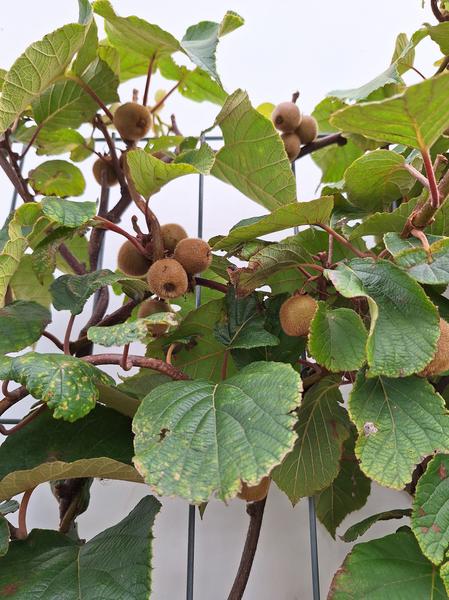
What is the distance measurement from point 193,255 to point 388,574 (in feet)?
1.07

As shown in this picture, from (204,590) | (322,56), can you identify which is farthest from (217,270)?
(322,56)

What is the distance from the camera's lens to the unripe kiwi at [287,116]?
78 centimetres

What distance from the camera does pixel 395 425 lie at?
475mm

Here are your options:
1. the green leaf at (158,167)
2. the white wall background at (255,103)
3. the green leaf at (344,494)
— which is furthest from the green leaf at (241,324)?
the white wall background at (255,103)

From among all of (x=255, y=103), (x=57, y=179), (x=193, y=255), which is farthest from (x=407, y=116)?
(x=255, y=103)

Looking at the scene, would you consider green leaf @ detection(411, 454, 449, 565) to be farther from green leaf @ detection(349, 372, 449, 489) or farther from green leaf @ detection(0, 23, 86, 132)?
green leaf @ detection(0, 23, 86, 132)

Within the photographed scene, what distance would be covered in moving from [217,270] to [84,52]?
29 centimetres

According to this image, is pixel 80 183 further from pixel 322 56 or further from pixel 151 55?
pixel 322 56

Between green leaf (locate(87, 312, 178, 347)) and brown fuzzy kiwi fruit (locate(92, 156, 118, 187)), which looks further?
brown fuzzy kiwi fruit (locate(92, 156, 118, 187))

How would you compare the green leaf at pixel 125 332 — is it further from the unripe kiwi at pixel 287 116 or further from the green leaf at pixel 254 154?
the unripe kiwi at pixel 287 116

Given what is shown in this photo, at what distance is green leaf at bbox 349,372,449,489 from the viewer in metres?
0.45

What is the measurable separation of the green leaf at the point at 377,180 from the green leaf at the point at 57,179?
0.44 m

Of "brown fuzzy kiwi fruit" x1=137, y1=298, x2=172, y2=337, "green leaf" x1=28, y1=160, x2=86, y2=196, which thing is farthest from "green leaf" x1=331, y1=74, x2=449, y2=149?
"green leaf" x1=28, y1=160, x2=86, y2=196

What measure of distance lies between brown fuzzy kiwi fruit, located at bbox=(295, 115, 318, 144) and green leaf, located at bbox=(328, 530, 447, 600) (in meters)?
0.51
